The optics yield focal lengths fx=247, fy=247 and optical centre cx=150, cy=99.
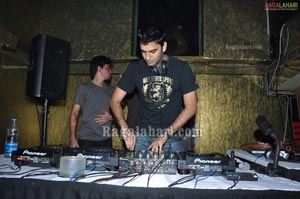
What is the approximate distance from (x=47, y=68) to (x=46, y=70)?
2 cm

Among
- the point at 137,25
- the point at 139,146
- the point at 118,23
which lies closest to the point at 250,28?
the point at 137,25

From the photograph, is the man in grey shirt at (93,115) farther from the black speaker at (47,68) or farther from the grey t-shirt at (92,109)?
the black speaker at (47,68)

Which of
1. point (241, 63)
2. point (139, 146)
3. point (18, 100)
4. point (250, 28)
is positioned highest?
point (250, 28)

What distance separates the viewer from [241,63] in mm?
3107

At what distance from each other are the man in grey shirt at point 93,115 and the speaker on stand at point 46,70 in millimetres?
200

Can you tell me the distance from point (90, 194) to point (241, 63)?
108 inches

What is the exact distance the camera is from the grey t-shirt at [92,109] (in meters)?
2.38

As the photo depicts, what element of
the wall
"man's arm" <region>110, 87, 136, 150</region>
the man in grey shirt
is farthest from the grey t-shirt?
"man's arm" <region>110, 87, 136, 150</region>

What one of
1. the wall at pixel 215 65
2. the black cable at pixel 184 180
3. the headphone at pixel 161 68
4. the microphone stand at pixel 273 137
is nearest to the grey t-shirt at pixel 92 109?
the wall at pixel 215 65

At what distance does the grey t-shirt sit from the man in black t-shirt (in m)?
0.85

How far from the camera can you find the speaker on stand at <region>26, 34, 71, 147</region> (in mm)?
2234

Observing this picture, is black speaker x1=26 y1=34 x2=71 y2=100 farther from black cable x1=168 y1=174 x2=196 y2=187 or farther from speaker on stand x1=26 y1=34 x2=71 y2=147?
black cable x1=168 y1=174 x2=196 y2=187

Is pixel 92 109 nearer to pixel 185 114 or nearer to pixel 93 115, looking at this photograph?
pixel 93 115

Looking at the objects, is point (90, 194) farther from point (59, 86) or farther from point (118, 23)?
point (118, 23)
